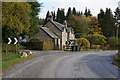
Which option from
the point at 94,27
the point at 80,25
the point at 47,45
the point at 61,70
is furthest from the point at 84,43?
the point at 61,70

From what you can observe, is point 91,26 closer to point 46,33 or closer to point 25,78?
point 46,33

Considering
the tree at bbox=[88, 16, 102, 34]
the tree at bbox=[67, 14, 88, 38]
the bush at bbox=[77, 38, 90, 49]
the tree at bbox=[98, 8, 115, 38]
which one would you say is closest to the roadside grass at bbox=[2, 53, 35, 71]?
the bush at bbox=[77, 38, 90, 49]

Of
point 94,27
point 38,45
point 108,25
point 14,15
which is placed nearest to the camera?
point 14,15

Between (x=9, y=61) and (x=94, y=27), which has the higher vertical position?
(x=94, y=27)

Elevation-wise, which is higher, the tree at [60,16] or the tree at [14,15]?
the tree at [60,16]

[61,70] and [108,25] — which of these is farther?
[108,25]

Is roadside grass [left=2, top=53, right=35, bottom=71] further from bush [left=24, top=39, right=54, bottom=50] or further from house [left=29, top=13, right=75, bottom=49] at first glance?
house [left=29, top=13, right=75, bottom=49]

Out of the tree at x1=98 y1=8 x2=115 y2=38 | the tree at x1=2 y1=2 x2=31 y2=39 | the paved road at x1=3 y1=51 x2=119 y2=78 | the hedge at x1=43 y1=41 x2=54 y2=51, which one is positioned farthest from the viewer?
the tree at x1=98 y1=8 x2=115 y2=38

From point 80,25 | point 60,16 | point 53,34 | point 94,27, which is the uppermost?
point 60,16

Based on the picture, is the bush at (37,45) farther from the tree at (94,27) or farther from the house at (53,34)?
the tree at (94,27)

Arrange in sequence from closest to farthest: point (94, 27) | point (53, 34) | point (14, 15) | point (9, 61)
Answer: point (9, 61) < point (14, 15) < point (53, 34) < point (94, 27)

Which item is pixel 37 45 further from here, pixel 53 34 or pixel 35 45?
pixel 53 34

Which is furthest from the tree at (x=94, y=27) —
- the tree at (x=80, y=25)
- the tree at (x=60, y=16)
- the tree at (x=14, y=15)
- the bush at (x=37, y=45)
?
the tree at (x=14, y=15)

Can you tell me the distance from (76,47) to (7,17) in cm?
2196
